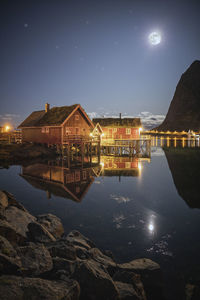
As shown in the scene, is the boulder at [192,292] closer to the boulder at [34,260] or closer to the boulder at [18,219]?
the boulder at [34,260]

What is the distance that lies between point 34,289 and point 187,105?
15359 cm

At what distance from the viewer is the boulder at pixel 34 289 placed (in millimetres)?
3262

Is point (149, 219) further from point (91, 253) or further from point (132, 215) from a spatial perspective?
point (91, 253)

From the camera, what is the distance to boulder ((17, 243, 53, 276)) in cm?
418

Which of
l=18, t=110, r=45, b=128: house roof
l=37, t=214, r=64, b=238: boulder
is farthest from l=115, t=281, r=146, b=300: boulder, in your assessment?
l=18, t=110, r=45, b=128: house roof

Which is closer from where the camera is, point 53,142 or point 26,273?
point 26,273

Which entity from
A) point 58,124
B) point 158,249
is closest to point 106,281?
point 158,249

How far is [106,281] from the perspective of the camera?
4.14m

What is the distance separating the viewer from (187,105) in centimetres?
13838

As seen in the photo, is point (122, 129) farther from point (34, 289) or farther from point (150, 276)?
point (34, 289)

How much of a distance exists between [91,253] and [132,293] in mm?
1632

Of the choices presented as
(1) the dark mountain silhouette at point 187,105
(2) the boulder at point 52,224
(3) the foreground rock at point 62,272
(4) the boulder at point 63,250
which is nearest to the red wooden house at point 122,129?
(2) the boulder at point 52,224

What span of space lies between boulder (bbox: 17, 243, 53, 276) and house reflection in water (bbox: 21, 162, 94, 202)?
744 cm

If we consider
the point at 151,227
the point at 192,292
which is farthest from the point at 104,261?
the point at 151,227
